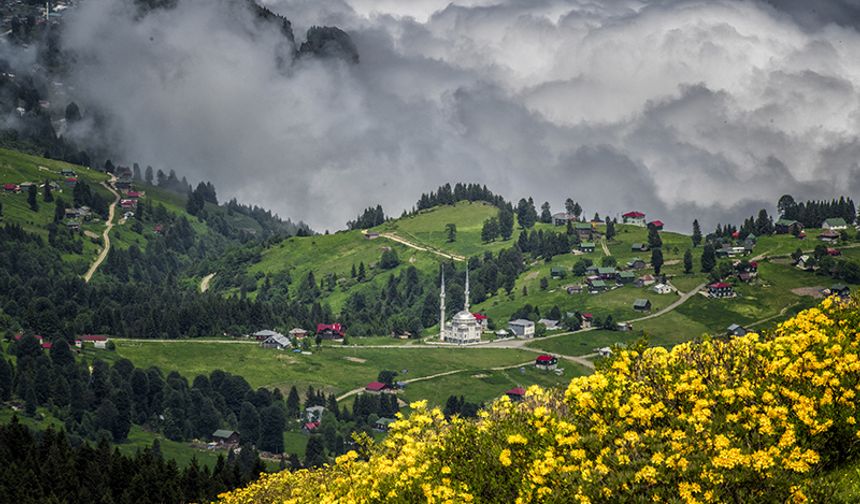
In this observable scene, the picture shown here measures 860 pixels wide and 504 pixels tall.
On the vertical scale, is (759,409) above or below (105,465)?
above

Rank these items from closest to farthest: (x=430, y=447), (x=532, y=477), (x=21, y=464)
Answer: (x=532, y=477), (x=430, y=447), (x=21, y=464)


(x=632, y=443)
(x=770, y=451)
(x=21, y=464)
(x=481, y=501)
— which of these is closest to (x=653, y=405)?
(x=632, y=443)

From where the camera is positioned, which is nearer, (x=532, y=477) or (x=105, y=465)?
(x=532, y=477)

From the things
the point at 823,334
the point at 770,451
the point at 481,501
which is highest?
the point at 823,334

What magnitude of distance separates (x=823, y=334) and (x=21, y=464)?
401ft

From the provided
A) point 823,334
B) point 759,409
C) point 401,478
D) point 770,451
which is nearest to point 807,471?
point 770,451

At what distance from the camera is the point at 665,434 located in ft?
155

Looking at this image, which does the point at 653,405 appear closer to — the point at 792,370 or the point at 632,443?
the point at 632,443

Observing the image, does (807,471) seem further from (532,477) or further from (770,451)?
(532,477)

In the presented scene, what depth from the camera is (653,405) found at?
4978cm

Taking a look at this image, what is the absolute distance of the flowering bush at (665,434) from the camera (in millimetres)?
44656

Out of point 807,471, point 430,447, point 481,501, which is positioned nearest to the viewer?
point 807,471

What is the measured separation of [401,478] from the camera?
53.1 metres

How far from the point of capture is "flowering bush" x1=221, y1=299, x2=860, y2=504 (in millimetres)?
44656
